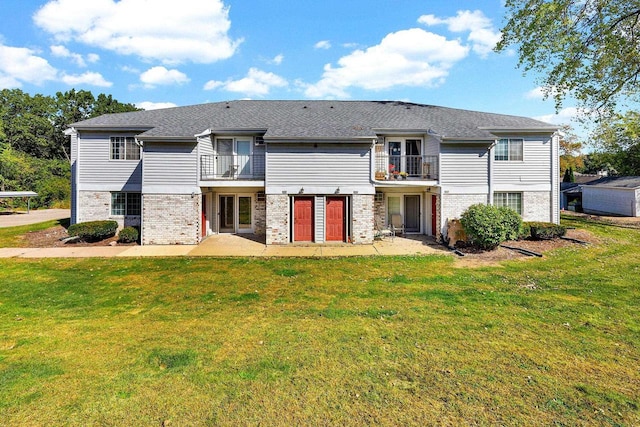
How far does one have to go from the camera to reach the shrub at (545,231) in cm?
1488

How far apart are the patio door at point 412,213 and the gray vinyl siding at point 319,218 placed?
17.4ft

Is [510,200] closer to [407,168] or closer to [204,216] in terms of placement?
[407,168]

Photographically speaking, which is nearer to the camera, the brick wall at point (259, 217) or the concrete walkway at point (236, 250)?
the concrete walkway at point (236, 250)

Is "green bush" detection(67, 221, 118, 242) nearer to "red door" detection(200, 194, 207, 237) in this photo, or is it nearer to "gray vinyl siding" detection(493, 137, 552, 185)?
"red door" detection(200, 194, 207, 237)

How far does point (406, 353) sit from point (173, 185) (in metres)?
13.6

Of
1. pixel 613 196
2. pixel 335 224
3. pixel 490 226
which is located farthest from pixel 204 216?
pixel 613 196

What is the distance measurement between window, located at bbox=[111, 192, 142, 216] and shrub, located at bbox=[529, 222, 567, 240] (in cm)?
2008

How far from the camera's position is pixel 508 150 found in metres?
17.1

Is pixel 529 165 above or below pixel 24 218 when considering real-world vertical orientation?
above

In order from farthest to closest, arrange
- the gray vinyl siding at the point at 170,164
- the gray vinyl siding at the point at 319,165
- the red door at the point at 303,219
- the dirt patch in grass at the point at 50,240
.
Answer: the red door at the point at 303,219 → the gray vinyl siding at the point at 319,165 → the gray vinyl siding at the point at 170,164 → the dirt patch in grass at the point at 50,240

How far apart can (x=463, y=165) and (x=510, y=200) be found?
4113 millimetres

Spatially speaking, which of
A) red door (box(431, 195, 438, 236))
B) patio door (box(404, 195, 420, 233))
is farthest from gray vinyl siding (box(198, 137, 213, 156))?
red door (box(431, 195, 438, 236))

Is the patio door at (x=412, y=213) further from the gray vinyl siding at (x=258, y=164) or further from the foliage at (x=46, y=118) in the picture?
the foliage at (x=46, y=118)

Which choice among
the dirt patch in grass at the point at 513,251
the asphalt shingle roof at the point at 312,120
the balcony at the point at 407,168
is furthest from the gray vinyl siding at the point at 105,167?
the dirt patch in grass at the point at 513,251
